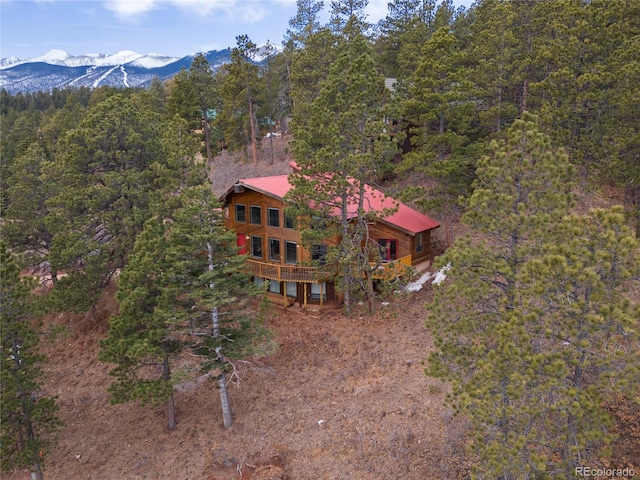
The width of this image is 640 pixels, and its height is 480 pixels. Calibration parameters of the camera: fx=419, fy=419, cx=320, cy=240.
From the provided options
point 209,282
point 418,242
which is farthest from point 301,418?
point 418,242

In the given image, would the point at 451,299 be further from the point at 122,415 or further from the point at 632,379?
the point at 122,415

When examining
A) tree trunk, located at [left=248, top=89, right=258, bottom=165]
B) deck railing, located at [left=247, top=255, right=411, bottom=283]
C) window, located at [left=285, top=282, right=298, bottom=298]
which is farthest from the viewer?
tree trunk, located at [left=248, top=89, right=258, bottom=165]

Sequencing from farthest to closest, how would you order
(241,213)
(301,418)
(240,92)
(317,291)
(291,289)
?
(240,92), (241,213), (291,289), (317,291), (301,418)

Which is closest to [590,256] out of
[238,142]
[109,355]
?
[109,355]

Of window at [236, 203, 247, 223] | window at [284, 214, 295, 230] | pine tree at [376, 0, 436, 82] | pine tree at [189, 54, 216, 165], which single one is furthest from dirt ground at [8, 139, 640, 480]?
pine tree at [189, 54, 216, 165]

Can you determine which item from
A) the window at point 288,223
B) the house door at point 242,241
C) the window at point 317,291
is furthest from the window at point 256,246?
the window at point 317,291

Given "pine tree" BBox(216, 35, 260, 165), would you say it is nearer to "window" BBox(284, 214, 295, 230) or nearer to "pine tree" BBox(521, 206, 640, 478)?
"window" BBox(284, 214, 295, 230)

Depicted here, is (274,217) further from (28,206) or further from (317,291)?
(28,206)
